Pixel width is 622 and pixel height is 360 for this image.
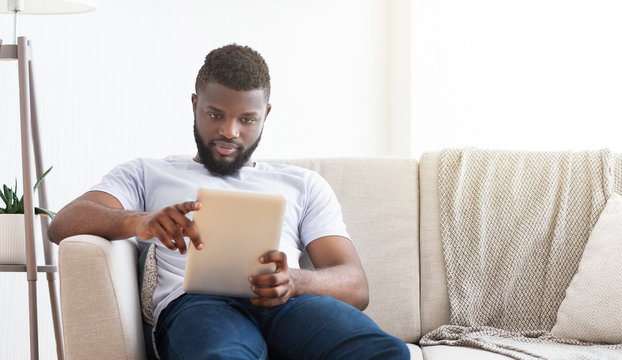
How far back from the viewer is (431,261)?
6.62 feet

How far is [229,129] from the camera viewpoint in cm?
173

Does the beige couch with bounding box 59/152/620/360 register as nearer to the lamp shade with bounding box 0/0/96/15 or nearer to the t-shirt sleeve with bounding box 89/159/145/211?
the t-shirt sleeve with bounding box 89/159/145/211

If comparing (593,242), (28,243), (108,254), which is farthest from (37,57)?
(593,242)

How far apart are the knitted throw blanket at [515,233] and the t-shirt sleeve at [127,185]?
833mm

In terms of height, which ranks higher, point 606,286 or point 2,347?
point 606,286

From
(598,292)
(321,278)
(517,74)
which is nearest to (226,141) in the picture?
(321,278)

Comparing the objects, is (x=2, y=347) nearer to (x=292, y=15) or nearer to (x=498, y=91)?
(x=292, y=15)

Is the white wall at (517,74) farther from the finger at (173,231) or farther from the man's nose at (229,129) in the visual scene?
the finger at (173,231)

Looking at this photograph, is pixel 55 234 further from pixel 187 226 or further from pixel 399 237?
pixel 399 237

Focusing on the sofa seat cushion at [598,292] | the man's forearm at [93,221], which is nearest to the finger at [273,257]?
the man's forearm at [93,221]

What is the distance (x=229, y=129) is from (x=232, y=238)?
0.48m

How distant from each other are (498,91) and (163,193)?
1789 millimetres

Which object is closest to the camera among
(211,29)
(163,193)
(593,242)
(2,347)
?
(163,193)

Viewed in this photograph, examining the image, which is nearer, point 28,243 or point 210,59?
point 210,59
